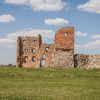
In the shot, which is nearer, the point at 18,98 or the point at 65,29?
the point at 18,98

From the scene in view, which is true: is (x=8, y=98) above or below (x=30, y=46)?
below

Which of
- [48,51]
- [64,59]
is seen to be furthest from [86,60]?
[48,51]

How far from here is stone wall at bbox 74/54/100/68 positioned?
58.8m

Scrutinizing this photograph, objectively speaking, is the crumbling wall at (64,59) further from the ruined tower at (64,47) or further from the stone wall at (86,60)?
the stone wall at (86,60)

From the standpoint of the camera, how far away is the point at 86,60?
59312 mm

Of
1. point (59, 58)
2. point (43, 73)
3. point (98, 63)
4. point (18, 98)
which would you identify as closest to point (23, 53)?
point (59, 58)

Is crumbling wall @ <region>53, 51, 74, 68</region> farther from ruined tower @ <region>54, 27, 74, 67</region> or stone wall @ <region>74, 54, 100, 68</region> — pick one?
stone wall @ <region>74, 54, 100, 68</region>

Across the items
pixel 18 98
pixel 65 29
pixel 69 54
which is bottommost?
pixel 18 98

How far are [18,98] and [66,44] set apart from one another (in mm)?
39241

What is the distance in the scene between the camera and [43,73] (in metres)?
41.8

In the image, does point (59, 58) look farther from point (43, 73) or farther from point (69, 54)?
point (43, 73)

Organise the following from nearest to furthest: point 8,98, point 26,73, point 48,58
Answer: point 8,98 < point 26,73 < point 48,58

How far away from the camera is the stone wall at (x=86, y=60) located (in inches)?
2315

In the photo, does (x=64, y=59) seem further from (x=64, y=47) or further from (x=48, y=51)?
(x=48, y=51)
